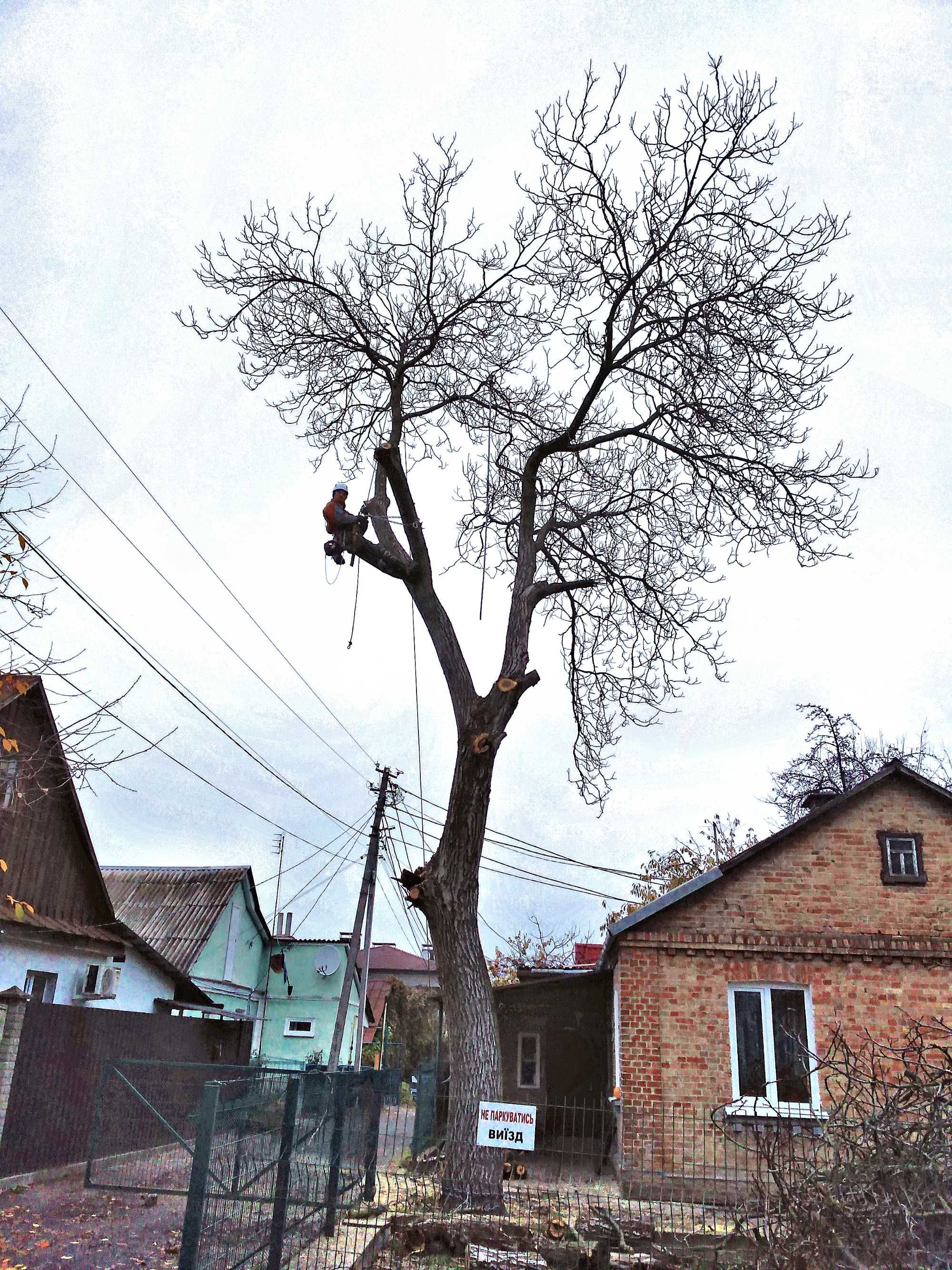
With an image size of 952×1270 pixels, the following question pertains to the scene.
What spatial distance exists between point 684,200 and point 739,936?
9.02 meters

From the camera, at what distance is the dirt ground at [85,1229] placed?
855 cm

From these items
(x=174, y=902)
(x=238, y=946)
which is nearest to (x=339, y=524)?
(x=174, y=902)

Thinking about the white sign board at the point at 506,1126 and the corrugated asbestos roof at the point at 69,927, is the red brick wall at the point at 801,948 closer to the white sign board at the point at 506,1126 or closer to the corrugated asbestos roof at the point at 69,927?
the white sign board at the point at 506,1126

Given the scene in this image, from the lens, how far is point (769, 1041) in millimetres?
12938

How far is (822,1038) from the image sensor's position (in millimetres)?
12773

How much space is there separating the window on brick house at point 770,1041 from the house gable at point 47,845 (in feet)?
30.4

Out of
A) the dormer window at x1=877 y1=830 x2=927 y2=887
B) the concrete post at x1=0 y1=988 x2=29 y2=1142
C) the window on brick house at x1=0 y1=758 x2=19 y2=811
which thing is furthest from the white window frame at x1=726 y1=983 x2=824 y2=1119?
the window on brick house at x1=0 y1=758 x2=19 y2=811

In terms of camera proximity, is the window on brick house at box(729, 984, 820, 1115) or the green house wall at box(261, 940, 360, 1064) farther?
the green house wall at box(261, 940, 360, 1064)

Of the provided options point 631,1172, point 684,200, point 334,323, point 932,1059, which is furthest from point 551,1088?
point 684,200

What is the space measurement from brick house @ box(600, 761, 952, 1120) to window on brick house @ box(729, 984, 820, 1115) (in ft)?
0.06

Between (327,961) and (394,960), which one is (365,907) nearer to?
(327,961)

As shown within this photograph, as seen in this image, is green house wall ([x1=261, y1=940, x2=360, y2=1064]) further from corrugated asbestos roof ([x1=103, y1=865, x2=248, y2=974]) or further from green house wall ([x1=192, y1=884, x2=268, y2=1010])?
corrugated asbestos roof ([x1=103, y1=865, x2=248, y2=974])

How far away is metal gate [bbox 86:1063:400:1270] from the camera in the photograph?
20.9ft

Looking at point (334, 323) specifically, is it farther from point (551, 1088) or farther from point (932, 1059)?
point (551, 1088)
